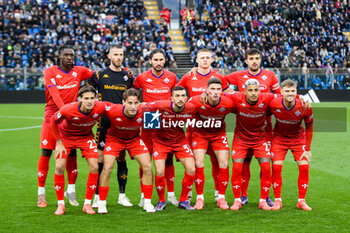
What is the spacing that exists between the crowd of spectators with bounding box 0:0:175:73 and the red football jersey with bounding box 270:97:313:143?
68.5 ft

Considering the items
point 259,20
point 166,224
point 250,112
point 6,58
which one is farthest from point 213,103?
point 259,20

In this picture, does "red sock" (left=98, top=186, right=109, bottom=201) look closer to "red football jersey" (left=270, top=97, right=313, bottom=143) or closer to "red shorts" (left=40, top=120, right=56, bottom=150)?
"red shorts" (left=40, top=120, right=56, bottom=150)

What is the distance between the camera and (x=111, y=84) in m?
8.12

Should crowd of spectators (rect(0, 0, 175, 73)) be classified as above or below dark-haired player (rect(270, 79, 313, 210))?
above

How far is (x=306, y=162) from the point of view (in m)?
7.54

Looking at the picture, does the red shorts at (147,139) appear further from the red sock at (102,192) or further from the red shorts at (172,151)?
the red sock at (102,192)

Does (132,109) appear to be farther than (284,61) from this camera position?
No

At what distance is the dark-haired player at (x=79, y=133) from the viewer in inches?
285

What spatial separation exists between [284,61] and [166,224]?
26.3 meters

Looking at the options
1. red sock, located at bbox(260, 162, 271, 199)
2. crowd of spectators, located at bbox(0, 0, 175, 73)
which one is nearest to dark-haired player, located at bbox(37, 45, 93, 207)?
red sock, located at bbox(260, 162, 271, 199)

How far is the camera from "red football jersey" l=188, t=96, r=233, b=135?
7617mm

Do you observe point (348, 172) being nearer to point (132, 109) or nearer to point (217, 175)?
point (217, 175)

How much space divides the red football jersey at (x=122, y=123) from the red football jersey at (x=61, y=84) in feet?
3.27

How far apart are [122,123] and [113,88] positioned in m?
Answer: 0.91
